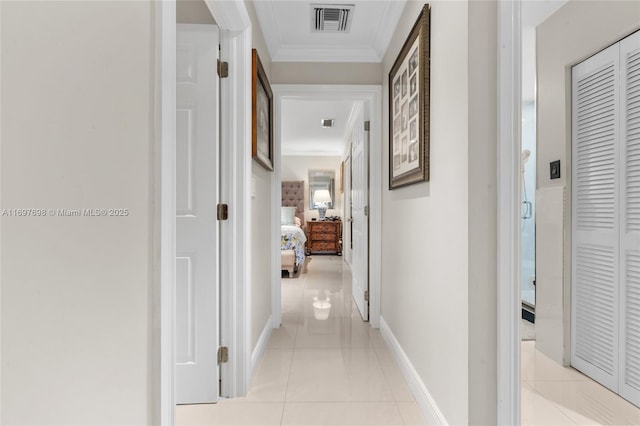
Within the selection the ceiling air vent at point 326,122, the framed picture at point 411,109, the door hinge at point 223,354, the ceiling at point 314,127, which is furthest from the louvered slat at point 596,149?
the ceiling air vent at point 326,122

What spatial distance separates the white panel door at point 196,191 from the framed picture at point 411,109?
42.5 inches

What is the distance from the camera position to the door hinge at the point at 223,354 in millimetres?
1944

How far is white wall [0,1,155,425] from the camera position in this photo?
28.7 inches

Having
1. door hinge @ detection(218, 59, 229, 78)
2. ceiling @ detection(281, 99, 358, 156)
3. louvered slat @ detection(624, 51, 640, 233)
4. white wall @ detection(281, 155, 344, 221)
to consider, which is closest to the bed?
white wall @ detection(281, 155, 344, 221)

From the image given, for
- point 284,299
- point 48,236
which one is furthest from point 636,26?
point 284,299

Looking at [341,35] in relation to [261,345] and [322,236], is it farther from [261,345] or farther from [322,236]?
[322,236]

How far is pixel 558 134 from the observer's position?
4.75 feet

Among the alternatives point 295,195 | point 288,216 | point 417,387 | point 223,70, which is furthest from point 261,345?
point 295,195

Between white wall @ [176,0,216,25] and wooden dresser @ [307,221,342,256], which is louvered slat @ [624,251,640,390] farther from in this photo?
wooden dresser @ [307,221,342,256]

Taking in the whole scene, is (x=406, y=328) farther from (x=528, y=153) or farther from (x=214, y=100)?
(x=214, y=100)

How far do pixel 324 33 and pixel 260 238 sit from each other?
169 centimetres

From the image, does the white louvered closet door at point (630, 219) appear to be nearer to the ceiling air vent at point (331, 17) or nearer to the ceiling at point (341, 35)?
the ceiling at point (341, 35)

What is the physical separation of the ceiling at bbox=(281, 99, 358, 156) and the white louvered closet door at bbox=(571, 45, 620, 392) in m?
3.10

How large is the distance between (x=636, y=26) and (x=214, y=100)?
1.86 metres
